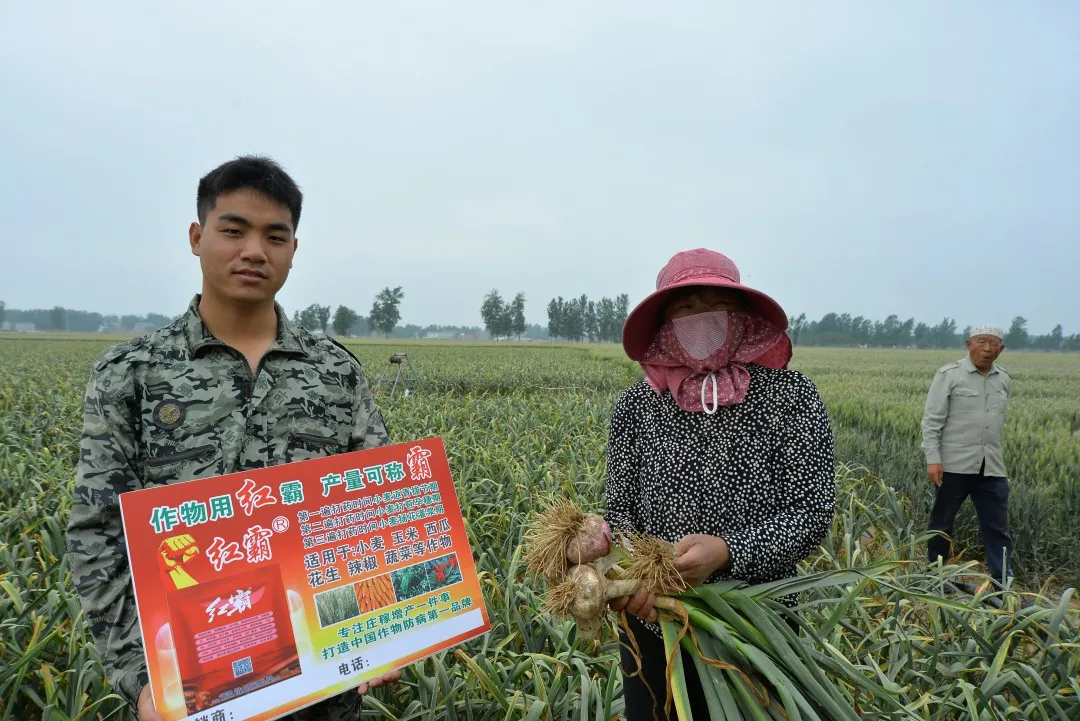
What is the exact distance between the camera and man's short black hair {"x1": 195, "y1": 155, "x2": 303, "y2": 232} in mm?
1479

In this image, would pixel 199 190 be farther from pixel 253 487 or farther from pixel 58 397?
pixel 58 397

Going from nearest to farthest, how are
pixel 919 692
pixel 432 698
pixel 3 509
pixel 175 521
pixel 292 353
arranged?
pixel 175 521
pixel 292 353
pixel 432 698
pixel 919 692
pixel 3 509

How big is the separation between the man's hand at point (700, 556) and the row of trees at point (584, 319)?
99.9 meters

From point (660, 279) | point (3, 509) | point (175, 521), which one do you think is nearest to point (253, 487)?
point (175, 521)

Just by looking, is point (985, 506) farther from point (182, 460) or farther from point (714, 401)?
point (182, 460)

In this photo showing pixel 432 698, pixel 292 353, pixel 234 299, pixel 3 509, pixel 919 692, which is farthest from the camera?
pixel 3 509

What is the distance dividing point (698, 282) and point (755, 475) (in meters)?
0.56

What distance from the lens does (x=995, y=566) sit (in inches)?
174

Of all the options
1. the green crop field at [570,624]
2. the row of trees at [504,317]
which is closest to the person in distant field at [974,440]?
the green crop field at [570,624]

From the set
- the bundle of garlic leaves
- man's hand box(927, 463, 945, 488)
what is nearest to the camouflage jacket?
the bundle of garlic leaves

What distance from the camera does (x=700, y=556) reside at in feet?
4.77

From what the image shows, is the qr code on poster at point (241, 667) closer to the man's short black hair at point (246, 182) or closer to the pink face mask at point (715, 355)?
the man's short black hair at point (246, 182)

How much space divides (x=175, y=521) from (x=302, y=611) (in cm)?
33

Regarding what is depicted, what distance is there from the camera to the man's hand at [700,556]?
145cm
